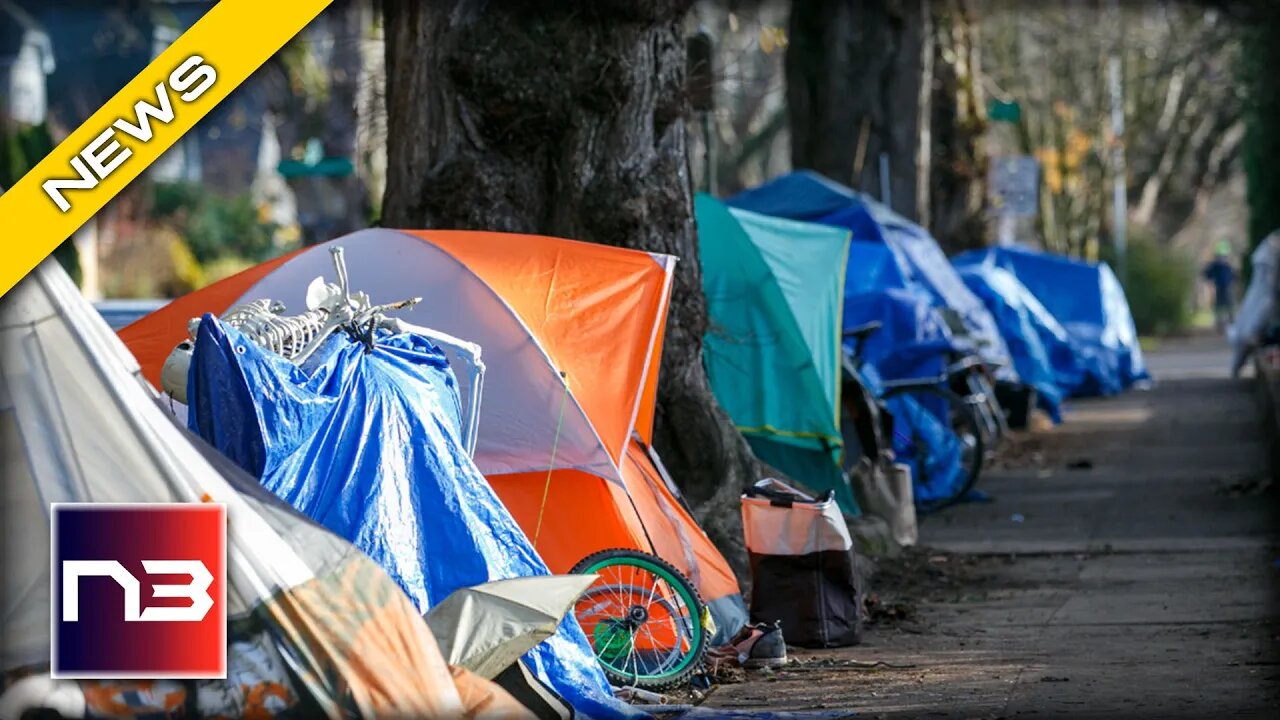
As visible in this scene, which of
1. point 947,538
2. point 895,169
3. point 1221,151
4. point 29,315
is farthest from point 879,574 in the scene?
point 1221,151

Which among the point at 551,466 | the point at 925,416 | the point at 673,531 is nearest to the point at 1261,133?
the point at 925,416

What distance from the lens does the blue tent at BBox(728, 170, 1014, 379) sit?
15414 mm

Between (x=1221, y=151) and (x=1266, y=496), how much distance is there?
35996 mm

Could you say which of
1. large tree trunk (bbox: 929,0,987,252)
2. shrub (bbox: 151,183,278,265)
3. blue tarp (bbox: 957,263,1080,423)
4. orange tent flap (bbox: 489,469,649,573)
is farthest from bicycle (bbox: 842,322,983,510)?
shrub (bbox: 151,183,278,265)

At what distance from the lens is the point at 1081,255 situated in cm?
4125

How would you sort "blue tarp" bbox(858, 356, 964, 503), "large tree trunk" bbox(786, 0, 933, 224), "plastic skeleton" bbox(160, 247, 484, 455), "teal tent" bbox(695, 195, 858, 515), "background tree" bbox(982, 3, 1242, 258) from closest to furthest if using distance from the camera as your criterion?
"plastic skeleton" bbox(160, 247, 484, 455) < "teal tent" bbox(695, 195, 858, 515) < "blue tarp" bbox(858, 356, 964, 503) < "large tree trunk" bbox(786, 0, 933, 224) < "background tree" bbox(982, 3, 1242, 258)

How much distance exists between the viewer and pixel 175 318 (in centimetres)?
883

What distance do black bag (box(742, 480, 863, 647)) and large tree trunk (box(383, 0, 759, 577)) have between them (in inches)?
56.2

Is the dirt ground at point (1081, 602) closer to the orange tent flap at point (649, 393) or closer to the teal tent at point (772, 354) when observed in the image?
the teal tent at point (772, 354)

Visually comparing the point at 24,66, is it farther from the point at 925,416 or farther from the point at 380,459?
the point at 380,459

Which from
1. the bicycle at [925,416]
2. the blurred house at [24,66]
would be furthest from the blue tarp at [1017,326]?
the blurred house at [24,66]

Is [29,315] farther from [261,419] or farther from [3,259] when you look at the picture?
[261,419]

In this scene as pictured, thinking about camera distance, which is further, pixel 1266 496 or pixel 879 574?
pixel 1266 496

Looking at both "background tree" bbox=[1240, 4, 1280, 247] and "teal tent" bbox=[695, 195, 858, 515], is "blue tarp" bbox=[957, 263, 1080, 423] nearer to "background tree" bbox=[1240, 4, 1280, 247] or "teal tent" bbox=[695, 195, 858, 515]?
"background tree" bbox=[1240, 4, 1280, 247]
